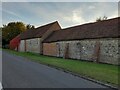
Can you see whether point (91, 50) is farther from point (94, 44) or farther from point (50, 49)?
point (50, 49)

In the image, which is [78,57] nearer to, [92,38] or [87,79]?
[92,38]

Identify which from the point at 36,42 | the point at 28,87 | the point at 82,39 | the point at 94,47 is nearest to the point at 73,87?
the point at 28,87

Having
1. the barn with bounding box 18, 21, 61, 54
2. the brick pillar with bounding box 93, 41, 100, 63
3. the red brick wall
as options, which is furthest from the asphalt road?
the barn with bounding box 18, 21, 61, 54

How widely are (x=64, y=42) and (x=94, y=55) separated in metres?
8.91

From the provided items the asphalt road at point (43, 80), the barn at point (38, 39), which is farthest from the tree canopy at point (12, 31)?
the asphalt road at point (43, 80)

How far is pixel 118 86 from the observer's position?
9.98 meters

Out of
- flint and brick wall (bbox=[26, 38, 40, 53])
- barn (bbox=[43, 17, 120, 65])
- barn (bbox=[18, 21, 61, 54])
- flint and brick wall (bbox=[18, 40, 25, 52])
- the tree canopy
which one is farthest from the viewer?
the tree canopy

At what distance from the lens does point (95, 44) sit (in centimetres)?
2467

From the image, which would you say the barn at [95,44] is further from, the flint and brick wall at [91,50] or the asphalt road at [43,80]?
the asphalt road at [43,80]

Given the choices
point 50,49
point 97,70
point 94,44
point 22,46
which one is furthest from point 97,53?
point 22,46

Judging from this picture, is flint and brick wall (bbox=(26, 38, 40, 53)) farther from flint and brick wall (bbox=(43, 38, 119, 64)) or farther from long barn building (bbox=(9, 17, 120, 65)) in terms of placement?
flint and brick wall (bbox=(43, 38, 119, 64))

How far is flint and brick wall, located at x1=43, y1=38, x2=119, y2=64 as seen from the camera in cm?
2204

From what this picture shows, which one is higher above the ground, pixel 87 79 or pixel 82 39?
pixel 82 39

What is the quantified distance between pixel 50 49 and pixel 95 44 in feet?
46.3
